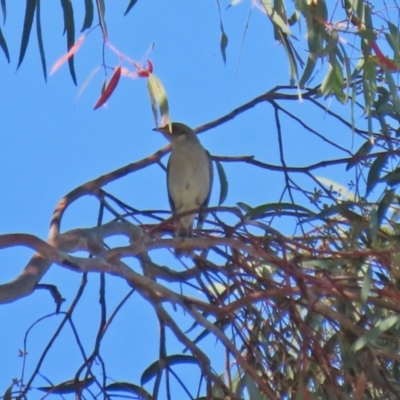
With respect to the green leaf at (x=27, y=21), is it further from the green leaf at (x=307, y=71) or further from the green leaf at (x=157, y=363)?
the green leaf at (x=157, y=363)

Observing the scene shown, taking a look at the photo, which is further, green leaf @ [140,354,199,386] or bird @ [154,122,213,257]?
bird @ [154,122,213,257]

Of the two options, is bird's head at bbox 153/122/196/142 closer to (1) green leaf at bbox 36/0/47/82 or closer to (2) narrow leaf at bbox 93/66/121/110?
(1) green leaf at bbox 36/0/47/82

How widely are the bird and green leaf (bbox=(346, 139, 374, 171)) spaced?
1.29 meters

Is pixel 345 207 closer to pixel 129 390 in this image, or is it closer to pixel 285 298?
pixel 285 298

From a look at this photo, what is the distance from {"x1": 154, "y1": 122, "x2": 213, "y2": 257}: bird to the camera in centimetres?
460

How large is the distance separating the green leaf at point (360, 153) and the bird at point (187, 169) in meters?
1.29

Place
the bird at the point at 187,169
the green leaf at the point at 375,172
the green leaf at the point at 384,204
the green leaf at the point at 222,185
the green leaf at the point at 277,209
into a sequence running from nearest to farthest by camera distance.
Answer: the green leaf at the point at 384,204 → the green leaf at the point at 277,209 → the green leaf at the point at 375,172 → the green leaf at the point at 222,185 → the bird at the point at 187,169

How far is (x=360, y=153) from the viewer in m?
3.34

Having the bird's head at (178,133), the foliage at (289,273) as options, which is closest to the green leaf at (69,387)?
the foliage at (289,273)

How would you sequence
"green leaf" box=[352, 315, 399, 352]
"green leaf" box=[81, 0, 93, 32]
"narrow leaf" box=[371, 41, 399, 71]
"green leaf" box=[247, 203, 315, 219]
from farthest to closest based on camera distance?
1. "green leaf" box=[247, 203, 315, 219]
2. "green leaf" box=[81, 0, 93, 32]
3. "narrow leaf" box=[371, 41, 399, 71]
4. "green leaf" box=[352, 315, 399, 352]

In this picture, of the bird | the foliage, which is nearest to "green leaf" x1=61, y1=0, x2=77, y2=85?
the foliage

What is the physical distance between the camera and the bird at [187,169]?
4602 mm

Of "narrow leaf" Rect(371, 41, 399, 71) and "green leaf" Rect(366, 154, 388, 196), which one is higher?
"green leaf" Rect(366, 154, 388, 196)

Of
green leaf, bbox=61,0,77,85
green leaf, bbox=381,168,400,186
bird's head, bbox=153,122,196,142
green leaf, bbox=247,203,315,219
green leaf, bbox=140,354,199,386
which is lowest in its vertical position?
green leaf, bbox=140,354,199,386
